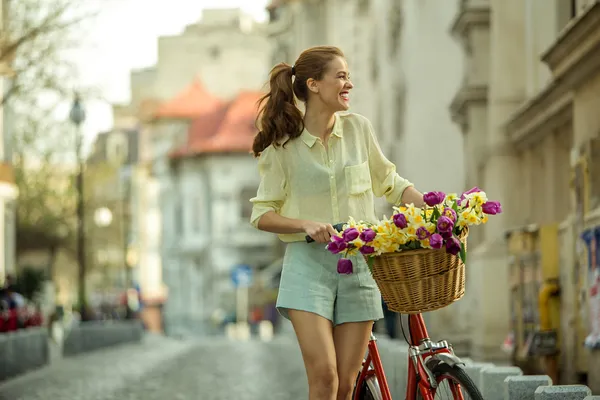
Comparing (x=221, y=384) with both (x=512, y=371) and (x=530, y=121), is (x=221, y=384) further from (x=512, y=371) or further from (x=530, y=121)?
(x=512, y=371)

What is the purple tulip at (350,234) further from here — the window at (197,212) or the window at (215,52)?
the window at (215,52)

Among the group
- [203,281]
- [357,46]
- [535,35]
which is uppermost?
[357,46]

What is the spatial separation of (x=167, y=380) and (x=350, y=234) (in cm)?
1463

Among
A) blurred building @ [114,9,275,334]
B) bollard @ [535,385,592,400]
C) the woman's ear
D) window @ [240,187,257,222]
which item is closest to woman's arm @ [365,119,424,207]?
the woman's ear

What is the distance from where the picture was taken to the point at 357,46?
5778cm

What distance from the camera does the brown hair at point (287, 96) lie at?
653cm

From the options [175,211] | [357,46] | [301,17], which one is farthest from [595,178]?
[175,211]

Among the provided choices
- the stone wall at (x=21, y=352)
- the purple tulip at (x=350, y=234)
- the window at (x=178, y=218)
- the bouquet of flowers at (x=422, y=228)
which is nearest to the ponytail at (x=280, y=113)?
the bouquet of flowers at (x=422, y=228)

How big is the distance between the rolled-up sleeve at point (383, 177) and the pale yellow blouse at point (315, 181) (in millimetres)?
91

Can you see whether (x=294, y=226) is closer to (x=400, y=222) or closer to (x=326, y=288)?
(x=326, y=288)

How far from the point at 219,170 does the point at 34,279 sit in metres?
40.5

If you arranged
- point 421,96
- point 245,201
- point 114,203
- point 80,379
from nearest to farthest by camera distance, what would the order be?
1. point 80,379
2. point 421,96
3. point 114,203
4. point 245,201

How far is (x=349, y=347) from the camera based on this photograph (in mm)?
6391

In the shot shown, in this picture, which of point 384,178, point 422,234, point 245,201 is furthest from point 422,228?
point 245,201
